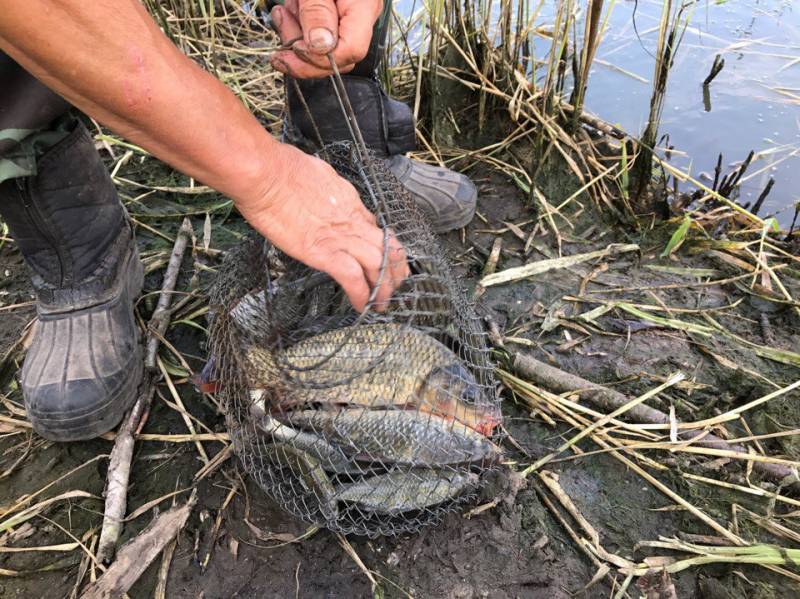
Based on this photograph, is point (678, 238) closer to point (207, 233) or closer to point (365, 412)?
point (365, 412)

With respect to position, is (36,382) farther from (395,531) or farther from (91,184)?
(395,531)

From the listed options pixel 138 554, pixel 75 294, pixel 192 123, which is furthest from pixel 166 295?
pixel 192 123

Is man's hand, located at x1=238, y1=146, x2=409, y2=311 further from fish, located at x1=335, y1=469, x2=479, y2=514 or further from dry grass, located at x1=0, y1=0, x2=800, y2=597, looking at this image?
dry grass, located at x1=0, y1=0, x2=800, y2=597

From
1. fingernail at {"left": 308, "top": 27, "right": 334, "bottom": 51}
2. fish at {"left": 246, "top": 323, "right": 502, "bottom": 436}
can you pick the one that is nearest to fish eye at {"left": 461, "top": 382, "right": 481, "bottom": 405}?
fish at {"left": 246, "top": 323, "right": 502, "bottom": 436}

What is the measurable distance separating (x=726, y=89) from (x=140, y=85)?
3944mm

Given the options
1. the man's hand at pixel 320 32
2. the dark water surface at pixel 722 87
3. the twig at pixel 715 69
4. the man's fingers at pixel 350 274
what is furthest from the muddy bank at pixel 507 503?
the twig at pixel 715 69

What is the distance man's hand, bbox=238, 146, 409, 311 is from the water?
2.59 m

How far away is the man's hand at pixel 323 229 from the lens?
4.77 feet

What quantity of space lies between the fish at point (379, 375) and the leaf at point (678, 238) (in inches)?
58.8

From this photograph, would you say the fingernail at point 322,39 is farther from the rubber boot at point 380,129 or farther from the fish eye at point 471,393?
the fish eye at point 471,393

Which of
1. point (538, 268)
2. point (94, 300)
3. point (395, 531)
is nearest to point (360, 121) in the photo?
point (538, 268)

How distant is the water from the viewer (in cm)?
341

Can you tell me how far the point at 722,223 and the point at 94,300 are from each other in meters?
2.88

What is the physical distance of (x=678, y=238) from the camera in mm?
2670
